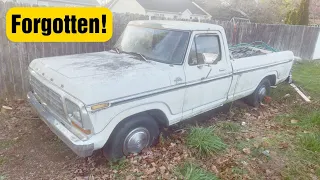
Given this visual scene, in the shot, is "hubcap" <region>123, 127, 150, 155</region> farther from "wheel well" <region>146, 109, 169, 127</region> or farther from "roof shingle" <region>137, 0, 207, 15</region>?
"roof shingle" <region>137, 0, 207, 15</region>

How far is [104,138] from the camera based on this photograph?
3.03 metres

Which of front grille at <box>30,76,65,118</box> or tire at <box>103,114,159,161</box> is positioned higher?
front grille at <box>30,76,65,118</box>

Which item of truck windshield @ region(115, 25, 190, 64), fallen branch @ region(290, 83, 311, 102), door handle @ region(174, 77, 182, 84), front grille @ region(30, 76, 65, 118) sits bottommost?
fallen branch @ region(290, 83, 311, 102)

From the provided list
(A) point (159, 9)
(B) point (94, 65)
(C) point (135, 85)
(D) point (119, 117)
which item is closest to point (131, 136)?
(D) point (119, 117)

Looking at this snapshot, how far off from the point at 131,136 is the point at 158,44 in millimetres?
1582

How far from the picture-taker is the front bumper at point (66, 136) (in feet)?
9.46

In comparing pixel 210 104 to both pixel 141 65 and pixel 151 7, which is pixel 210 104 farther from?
pixel 151 7

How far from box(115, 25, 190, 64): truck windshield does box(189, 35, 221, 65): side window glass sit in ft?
0.73

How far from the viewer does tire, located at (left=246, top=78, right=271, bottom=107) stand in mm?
5875

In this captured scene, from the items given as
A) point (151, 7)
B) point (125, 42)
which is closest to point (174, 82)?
point (125, 42)

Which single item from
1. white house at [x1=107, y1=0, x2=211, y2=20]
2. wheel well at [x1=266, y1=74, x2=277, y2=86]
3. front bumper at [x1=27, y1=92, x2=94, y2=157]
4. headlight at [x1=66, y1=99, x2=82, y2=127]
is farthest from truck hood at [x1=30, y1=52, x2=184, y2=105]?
white house at [x1=107, y1=0, x2=211, y2=20]

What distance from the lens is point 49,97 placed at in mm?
3389

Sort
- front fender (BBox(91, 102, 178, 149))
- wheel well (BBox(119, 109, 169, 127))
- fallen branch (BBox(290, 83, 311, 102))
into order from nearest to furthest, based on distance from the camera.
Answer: front fender (BBox(91, 102, 178, 149)) → wheel well (BBox(119, 109, 169, 127)) → fallen branch (BBox(290, 83, 311, 102))

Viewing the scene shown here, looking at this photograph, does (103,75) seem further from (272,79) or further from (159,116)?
(272,79)
